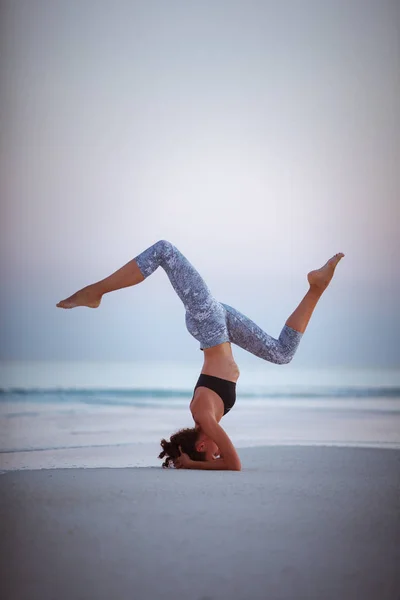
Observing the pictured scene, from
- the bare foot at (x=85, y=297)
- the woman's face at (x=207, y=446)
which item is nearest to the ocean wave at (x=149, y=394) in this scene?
the woman's face at (x=207, y=446)

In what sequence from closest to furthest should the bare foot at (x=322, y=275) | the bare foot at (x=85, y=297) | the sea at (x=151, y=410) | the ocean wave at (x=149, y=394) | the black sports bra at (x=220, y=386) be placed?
1. the bare foot at (x=85, y=297)
2. the black sports bra at (x=220, y=386)
3. the bare foot at (x=322, y=275)
4. the sea at (x=151, y=410)
5. the ocean wave at (x=149, y=394)

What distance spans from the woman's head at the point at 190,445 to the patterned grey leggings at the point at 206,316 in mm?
454

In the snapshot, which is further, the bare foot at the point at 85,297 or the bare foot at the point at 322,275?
the bare foot at the point at 322,275

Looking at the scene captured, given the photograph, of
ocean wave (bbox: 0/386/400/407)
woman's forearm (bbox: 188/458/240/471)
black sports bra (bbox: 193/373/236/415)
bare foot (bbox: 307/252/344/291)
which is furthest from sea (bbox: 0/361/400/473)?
bare foot (bbox: 307/252/344/291)

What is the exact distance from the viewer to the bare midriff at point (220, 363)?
3395 mm

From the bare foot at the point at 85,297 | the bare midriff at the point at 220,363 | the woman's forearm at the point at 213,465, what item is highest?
the bare foot at the point at 85,297

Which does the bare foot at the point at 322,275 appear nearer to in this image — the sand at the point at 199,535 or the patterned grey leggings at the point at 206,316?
the patterned grey leggings at the point at 206,316

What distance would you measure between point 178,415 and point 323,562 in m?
4.63

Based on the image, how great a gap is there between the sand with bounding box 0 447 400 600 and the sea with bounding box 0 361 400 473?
34.9 inches

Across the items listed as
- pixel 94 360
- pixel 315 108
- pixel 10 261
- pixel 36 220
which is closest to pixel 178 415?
pixel 10 261

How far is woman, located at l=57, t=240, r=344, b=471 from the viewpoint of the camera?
3.18 metres

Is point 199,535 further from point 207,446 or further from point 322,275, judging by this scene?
point 322,275

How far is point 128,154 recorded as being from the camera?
7535 mm

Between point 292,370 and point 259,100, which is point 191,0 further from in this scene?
point 292,370
